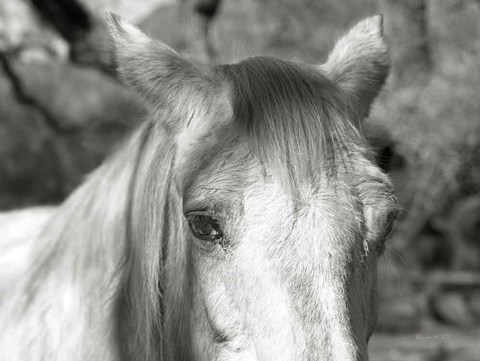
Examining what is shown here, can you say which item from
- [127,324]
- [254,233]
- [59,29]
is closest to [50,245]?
[127,324]

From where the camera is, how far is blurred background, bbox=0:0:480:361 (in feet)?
23.9

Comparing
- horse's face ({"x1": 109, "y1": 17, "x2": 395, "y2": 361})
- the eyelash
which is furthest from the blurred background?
the eyelash

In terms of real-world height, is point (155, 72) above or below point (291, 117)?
above

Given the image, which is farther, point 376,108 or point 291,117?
point 376,108

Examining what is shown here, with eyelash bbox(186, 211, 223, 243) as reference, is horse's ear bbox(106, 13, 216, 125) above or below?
above

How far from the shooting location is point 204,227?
5.90 ft

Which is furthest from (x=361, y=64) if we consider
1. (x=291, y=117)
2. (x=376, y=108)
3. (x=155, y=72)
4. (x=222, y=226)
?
(x=376, y=108)

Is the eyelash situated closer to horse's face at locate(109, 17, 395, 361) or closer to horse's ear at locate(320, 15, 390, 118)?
horse's face at locate(109, 17, 395, 361)

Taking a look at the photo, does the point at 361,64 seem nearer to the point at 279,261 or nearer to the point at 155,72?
the point at 155,72

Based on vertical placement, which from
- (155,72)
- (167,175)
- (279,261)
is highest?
(155,72)

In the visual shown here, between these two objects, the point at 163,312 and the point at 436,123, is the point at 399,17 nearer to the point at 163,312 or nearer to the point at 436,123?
the point at 436,123

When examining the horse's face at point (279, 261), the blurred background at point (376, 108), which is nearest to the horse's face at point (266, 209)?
the horse's face at point (279, 261)

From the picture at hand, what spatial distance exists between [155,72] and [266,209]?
1.76 feet

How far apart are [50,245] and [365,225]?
1.07m
